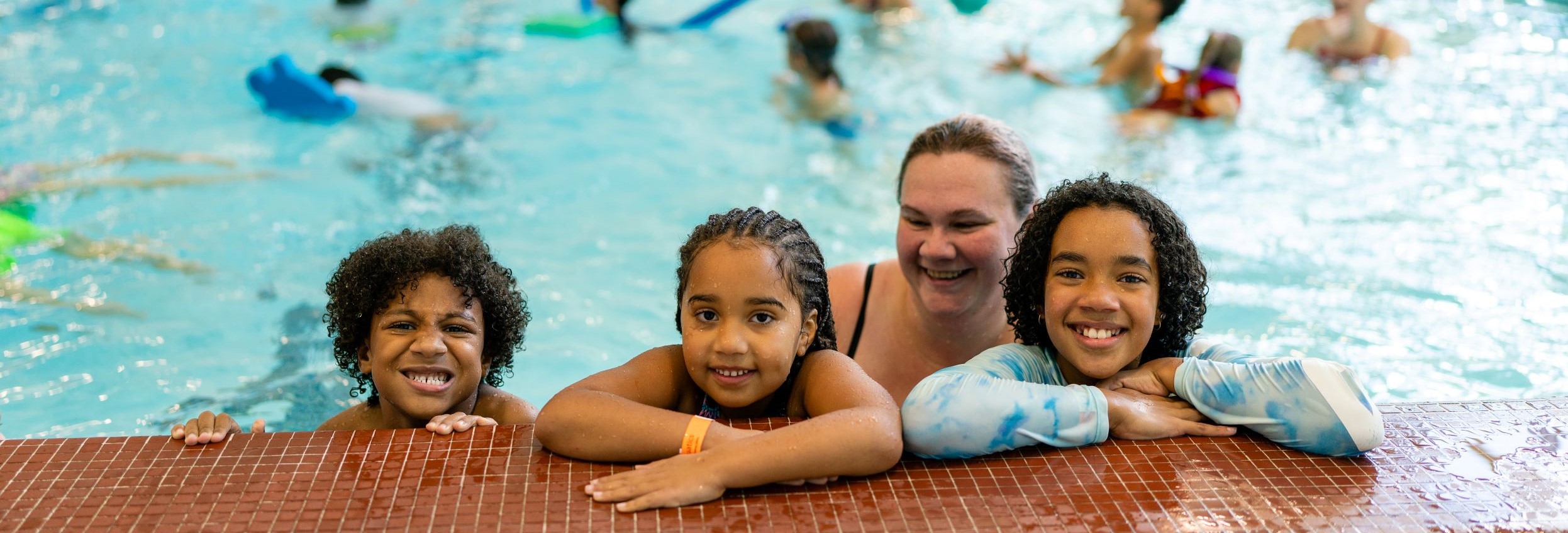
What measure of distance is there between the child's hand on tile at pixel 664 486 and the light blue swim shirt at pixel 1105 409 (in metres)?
0.42

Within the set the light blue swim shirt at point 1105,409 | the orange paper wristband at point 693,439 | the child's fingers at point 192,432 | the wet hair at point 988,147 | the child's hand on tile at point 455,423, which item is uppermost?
the wet hair at point 988,147

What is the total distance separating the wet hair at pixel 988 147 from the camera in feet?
10.9

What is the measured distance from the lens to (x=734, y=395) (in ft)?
8.50

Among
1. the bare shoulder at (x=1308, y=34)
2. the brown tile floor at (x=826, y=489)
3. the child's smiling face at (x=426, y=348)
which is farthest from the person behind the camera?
the bare shoulder at (x=1308, y=34)

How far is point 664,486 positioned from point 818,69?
18.0 feet

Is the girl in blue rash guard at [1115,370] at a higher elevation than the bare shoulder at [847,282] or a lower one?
higher

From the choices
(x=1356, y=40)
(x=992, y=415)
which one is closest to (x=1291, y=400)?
(x=992, y=415)

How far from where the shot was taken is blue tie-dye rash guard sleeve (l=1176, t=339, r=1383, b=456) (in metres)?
2.44

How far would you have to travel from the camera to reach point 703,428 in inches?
94.8

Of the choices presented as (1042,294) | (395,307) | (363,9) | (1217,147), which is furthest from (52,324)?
(1217,147)

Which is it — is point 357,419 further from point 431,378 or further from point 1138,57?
point 1138,57

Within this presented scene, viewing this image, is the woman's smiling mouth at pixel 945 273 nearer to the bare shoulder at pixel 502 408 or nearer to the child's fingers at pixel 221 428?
the bare shoulder at pixel 502 408

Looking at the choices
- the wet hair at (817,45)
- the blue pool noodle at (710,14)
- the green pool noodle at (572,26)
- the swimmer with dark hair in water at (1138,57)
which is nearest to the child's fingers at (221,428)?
the wet hair at (817,45)

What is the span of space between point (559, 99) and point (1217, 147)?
13.6ft
